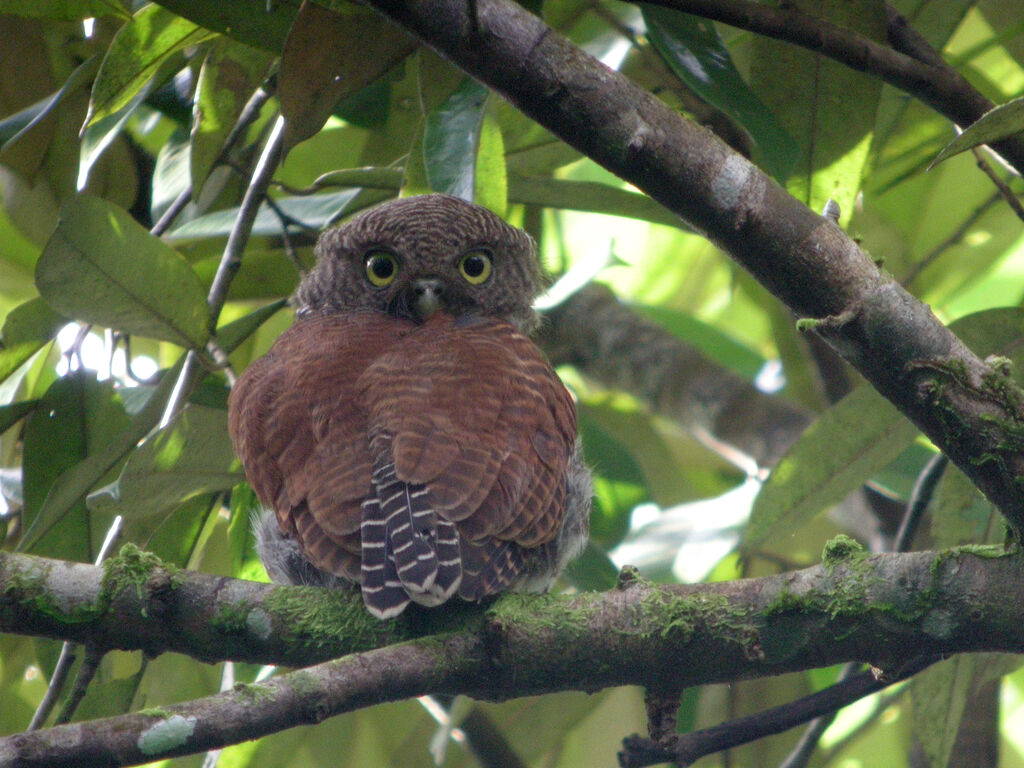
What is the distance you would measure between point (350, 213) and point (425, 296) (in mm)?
325

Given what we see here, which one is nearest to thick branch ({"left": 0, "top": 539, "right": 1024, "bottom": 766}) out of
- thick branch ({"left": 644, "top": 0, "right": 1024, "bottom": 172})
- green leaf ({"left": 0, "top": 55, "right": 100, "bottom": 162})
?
thick branch ({"left": 644, "top": 0, "right": 1024, "bottom": 172})

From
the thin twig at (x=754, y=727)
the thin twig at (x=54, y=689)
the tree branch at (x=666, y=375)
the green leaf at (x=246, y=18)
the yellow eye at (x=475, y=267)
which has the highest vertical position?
the tree branch at (x=666, y=375)

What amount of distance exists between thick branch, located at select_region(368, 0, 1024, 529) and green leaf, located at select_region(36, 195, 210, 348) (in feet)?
3.61

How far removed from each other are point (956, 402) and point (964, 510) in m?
0.93

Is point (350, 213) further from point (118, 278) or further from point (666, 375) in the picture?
point (666, 375)

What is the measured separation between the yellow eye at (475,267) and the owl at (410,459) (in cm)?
30

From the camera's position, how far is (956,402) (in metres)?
1.82

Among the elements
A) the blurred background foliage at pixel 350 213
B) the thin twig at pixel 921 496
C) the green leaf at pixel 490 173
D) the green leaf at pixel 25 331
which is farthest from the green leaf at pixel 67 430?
the thin twig at pixel 921 496

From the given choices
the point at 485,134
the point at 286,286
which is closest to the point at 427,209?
the point at 286,286

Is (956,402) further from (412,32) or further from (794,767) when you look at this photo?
(794,767)

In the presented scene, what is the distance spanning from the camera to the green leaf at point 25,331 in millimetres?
2742

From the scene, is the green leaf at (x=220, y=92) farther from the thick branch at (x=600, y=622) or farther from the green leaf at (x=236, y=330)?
the thick branch at (x=600, y=622)

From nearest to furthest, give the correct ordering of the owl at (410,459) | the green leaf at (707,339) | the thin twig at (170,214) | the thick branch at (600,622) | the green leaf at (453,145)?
the thick branch at (600,622), the owl at (410,459), the green leaf at (453,145), the thin twig at (170,214), the green leaf at (707,339)

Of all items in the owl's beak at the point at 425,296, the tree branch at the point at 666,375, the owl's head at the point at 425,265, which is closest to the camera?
the owl's beak at the point at 425,296
